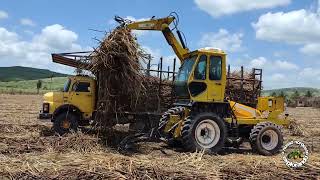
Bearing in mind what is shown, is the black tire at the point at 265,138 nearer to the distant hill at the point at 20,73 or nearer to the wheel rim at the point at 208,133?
the wheel rim at the point at 208,133

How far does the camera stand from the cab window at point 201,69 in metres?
15.0

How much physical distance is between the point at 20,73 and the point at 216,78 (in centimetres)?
14052

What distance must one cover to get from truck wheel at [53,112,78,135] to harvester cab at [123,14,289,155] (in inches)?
167

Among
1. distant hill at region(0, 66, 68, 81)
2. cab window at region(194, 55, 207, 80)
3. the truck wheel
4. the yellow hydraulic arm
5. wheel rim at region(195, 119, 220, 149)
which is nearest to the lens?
wheel rim at region(195, 119, 220, 149)

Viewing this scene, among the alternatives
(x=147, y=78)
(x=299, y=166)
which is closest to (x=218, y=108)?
(x=147, y=78)

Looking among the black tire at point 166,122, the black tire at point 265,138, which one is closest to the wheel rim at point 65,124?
the black tire at point 166,122

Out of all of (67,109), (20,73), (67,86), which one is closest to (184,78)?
(67,109)

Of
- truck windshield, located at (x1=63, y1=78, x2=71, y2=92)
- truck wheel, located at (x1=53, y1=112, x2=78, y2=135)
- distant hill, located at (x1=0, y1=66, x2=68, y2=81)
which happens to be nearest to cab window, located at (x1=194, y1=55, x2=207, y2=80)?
truck wheel, located at (x1=53, y1=112, x2=78, y2=135)

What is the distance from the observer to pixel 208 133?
14.8 m

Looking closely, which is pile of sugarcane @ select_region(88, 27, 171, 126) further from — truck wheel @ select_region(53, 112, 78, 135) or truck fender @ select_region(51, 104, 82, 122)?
truck fender @ select_region(51, 104, 82, 122)

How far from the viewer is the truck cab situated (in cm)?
1806

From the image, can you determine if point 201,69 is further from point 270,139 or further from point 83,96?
point 83,96

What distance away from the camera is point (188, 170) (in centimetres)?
1027

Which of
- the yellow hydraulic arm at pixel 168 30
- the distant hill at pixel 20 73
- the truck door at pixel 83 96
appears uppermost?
the distant hill at pixel 20 73
